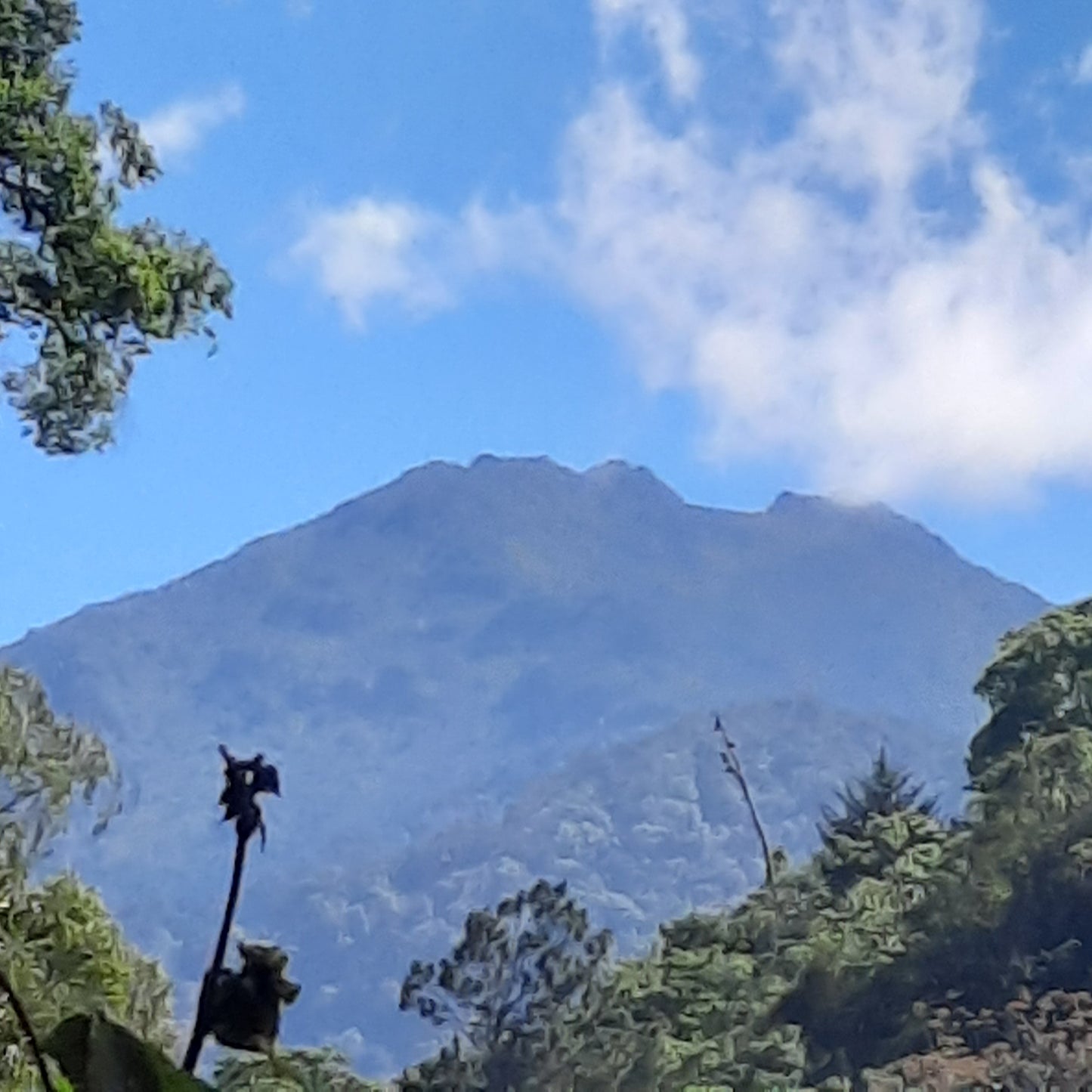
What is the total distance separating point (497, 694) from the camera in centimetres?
15862

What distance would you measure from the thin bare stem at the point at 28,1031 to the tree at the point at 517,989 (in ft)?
49.7

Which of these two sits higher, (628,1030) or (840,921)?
(840,921)

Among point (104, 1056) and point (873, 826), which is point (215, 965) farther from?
point (873, 826)

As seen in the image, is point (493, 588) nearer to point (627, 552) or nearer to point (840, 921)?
point (627, 552)

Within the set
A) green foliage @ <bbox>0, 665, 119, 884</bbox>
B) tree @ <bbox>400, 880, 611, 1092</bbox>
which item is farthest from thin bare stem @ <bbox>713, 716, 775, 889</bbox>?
green foliage @ <bbox>0, 665, 119, 884</bbox>

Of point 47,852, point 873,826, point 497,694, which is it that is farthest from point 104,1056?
point 497,694

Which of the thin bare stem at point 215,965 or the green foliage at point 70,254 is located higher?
the green foliage at point 70,254

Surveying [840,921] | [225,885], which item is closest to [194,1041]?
[225,885]

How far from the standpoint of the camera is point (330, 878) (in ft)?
383

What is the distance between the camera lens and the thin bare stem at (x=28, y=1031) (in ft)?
1.85

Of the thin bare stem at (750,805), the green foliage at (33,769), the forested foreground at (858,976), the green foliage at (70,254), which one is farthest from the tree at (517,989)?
the green foliage at (70,254)

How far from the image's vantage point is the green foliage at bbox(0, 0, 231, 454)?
169 inches

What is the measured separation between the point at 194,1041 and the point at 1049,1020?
14535 mm

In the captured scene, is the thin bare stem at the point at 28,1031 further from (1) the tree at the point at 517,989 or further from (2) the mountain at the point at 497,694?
(2) the mountain at the point at 497,694
